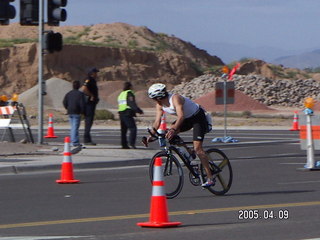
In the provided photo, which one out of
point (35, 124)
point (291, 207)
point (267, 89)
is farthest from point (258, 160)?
point (267, 89)

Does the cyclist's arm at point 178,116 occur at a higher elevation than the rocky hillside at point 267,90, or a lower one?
lower

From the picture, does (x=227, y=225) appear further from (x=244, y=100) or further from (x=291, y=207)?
(x=244, y=100)

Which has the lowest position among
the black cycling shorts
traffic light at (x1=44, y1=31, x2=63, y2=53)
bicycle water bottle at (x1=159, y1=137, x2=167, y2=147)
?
bicycle water bottle at (x1=159, y1=137, x2=167, y2=147)

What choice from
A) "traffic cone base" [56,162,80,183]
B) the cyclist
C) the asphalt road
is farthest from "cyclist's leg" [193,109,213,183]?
"traffic cone base" [56,162,80,183]

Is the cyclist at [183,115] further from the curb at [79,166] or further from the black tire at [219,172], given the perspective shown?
the curb at [79,166]

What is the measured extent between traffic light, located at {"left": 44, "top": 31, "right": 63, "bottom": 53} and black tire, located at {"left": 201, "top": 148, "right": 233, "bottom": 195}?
9201 mm

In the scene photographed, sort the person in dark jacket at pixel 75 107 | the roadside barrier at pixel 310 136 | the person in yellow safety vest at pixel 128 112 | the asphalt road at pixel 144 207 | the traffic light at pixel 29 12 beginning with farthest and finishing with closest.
Answer: the person in dark jacket at pixel 75 107, the person in yellow safety vest at pixel 128 112, the traffic light at pixel 29 12, the roadside barrier at pixel 310 136, the asphalt road at pixel 144 207

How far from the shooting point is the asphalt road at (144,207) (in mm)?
10305

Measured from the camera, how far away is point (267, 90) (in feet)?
246

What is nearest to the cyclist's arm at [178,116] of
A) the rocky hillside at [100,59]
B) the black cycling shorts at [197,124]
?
the black cycling shorts at [197,124]

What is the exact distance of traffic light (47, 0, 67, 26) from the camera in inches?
862

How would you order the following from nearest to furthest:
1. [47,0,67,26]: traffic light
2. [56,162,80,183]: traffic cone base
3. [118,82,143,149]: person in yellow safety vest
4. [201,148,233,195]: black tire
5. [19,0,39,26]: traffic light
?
[201,148,233,195]: black tire → [56,162,80,183]: traffic cone base → [47,0,67,26]: traffic light → [19,0,39,26]: traffic light → [118,82,143,149]: person in yellow safety vest

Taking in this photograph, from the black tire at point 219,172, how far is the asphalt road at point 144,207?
0.56ft

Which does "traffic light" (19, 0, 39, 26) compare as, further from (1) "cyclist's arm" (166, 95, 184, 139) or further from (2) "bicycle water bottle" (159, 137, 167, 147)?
(1) "cyclist's arm" (166, 95, 184, 139)
